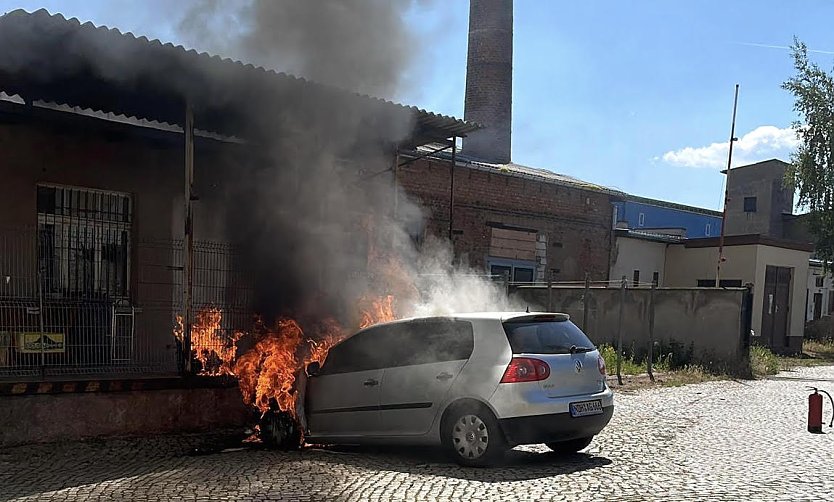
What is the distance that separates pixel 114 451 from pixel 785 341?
23183 mm

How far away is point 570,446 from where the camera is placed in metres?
7.63

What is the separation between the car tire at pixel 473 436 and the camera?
6.85m

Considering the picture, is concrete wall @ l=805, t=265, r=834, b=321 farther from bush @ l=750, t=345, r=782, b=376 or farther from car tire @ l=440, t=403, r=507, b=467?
car tire @ l=440, t=403, r=507, b=467

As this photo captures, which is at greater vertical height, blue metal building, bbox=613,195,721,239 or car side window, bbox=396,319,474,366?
blue metal building, bbox=613,195,721,239

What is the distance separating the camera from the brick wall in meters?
19.7

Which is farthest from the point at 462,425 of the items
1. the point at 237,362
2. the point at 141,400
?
the point at 141,400

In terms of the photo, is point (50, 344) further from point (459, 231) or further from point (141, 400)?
point (459, 231)

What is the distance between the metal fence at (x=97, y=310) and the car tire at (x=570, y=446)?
4.49 meters

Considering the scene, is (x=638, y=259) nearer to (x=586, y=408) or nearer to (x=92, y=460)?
(x=586, y=408)

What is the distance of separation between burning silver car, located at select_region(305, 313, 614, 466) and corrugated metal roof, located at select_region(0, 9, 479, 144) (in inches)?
148

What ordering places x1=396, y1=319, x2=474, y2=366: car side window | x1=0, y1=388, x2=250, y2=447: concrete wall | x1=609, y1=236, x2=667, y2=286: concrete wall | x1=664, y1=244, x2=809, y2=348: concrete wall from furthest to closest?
1. x1=609, y1=236, x2=667, y2=286: concrete wall
2. x1=664, y1=244, x2=809, y2=348: concrete wall
3. x1=0, y1=388, x2=250, y2=447: concrete wall
4. x1=396, y1=319, x2=474, y2=366: car side window

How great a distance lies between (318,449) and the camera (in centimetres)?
802

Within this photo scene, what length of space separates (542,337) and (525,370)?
545 mm

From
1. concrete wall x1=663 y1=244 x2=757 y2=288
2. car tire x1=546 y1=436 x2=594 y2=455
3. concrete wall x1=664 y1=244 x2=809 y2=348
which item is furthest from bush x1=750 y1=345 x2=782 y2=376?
car tire x1=546 y1=436 x2=594 y2=455
